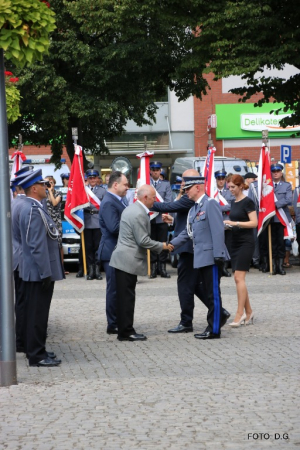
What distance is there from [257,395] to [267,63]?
14911 mm

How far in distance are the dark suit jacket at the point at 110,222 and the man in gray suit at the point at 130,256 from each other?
639 mm

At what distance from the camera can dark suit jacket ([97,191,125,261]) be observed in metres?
11.5

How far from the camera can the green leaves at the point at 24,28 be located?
7469mm

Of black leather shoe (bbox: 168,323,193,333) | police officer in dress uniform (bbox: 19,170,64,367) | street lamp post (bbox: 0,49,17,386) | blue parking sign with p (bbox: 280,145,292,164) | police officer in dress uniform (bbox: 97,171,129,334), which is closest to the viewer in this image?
street lamp post (bbox: 0,49,17,386)

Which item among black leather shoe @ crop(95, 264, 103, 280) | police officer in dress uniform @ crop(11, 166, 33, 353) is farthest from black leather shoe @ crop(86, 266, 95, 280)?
police officer in dress uniform @ crop(11, 166, 33, 353)

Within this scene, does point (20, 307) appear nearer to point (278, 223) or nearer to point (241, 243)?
point (241, 243)

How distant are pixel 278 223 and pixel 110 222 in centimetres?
836

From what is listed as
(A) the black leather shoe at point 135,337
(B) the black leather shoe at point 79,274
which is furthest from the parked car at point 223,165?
(A) the black leather shoe at point 135,337

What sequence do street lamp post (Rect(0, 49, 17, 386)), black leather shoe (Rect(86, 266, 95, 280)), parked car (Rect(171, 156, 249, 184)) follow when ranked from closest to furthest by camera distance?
street lamp post (Rect(0, 49, 17, 386)), black leather shoe (Rect(86, 266, 95, 280)), parked car (Rect(171, 156, 249, 184))

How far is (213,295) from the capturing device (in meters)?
10.7

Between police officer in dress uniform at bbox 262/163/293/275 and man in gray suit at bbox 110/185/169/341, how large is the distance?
8377 millimetres

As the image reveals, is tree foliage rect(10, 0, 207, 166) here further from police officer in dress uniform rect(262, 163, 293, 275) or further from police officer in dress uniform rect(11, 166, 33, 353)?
police officer in dress uniform rect(11, 166, 33, 353)

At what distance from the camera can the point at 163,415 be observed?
688 centimetres

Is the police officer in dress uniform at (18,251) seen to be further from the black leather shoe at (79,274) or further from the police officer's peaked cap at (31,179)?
the black leather shoe at (79,274)
